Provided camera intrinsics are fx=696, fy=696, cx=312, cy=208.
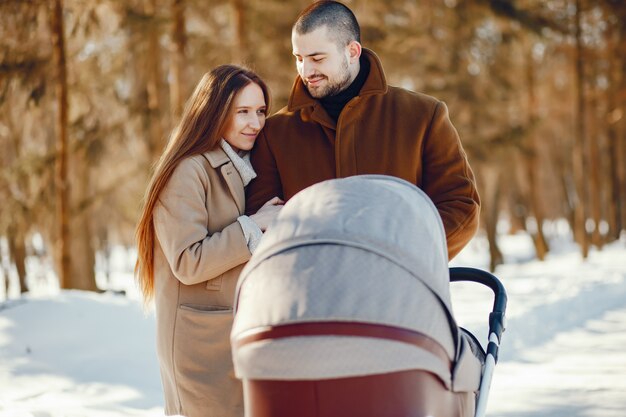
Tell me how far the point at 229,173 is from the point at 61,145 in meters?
8.65

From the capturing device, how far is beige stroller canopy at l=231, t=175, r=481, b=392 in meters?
2.11

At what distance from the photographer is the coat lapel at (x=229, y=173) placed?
11.1 feet

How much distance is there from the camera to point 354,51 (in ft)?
11.8

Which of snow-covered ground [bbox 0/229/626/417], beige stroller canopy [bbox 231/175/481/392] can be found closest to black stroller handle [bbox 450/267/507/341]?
beige stroller canopy [bbox 231/175/481/392]

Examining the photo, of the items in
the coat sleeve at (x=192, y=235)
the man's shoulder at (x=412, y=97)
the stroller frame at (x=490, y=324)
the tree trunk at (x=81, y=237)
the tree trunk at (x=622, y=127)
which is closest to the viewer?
the stroller frame at (x=490, y=324)

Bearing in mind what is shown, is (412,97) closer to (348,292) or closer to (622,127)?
(348,292)

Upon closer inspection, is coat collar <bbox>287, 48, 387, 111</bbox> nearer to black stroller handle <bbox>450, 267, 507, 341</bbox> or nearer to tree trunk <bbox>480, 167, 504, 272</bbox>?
black stroller handle <bbox>450, 267, 507, 341</bbox>

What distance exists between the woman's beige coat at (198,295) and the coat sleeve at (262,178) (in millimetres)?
156

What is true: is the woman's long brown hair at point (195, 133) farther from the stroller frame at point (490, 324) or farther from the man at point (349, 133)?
the stroller frame at point (490, 324)

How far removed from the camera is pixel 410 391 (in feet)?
7.14

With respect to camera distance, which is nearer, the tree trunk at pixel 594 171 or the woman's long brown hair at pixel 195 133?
the woman's long brown hair at pixel 195 133

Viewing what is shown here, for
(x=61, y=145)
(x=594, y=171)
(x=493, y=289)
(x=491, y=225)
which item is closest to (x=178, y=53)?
(x=61, y=145)

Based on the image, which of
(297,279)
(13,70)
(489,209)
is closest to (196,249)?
(297,279)

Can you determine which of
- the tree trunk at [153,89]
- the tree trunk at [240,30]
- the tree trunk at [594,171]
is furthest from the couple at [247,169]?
the tree trunk at [594,171]
